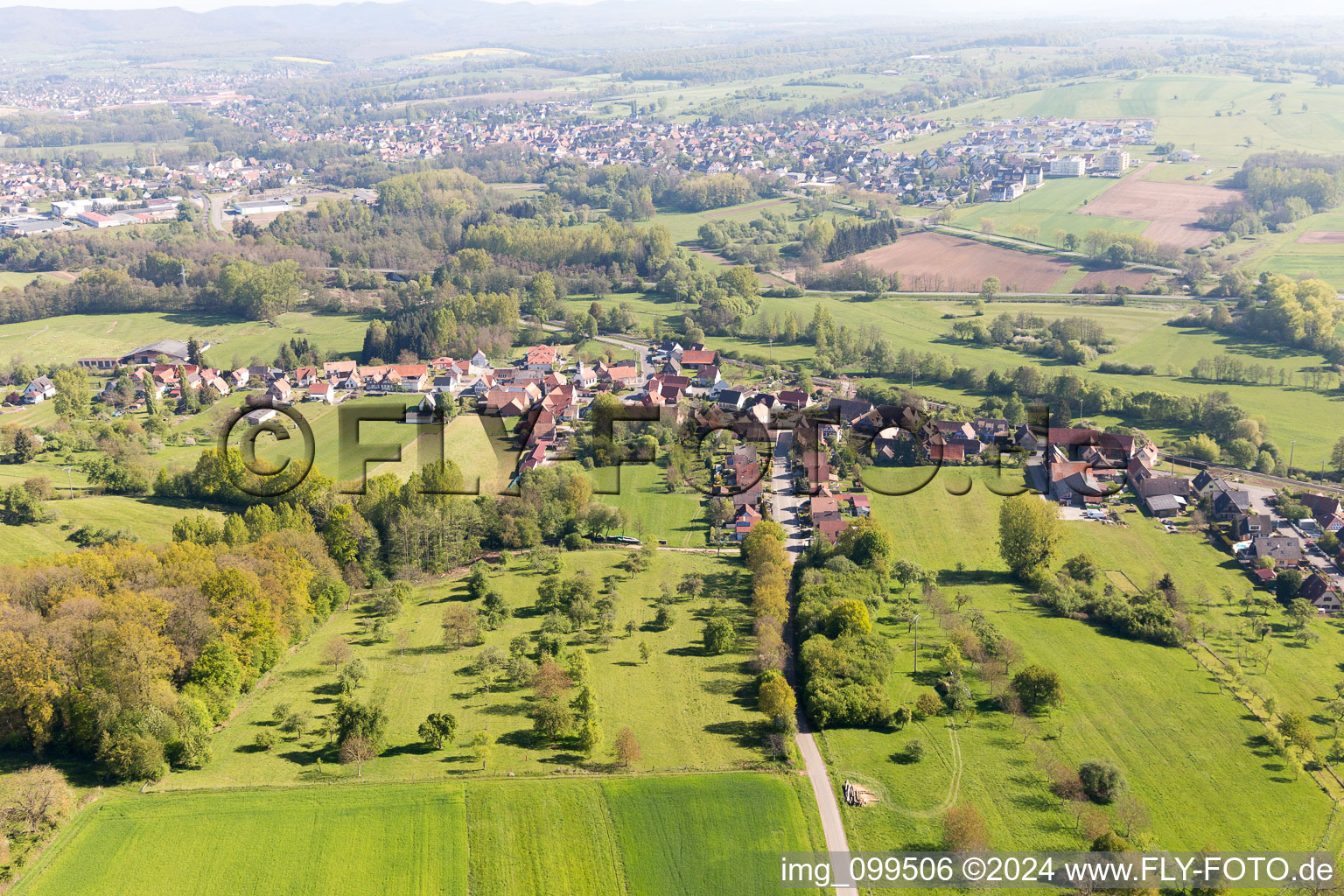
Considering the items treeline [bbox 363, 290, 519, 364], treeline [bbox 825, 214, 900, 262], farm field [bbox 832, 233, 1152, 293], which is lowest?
treeline [bbox 363, 290, 519, 364]

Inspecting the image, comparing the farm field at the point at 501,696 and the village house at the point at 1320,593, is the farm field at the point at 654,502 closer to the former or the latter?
the farm field at the point at 501,696

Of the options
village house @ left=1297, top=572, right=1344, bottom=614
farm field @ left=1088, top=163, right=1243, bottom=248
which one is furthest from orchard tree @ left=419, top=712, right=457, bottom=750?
farm field @ left=1088, top=163, right=1243, bottom=248

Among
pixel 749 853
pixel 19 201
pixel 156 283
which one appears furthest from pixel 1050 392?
pixel 19 201

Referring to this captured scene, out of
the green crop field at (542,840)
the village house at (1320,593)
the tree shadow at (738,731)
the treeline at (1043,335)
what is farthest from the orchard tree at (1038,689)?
the treeline at (1043,335)

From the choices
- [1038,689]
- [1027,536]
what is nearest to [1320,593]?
[1027,536]

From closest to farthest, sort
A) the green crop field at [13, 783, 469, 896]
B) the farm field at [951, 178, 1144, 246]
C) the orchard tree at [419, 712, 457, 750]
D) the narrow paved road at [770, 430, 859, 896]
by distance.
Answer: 1. the green crop field at [13, 783, 469, 896]
2. the narrow paved road at [770, 430, 859, 896]
3. the orchard tree at [419, 712, 457, 750]
4. the farm field at [951, 178, 1144, 246]

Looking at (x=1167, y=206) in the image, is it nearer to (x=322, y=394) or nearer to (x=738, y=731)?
(x=322, y=394)

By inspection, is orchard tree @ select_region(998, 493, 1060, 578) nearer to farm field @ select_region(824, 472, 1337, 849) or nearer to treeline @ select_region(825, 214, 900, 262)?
farm field @ select_region(824, 472, 1337, 849)
